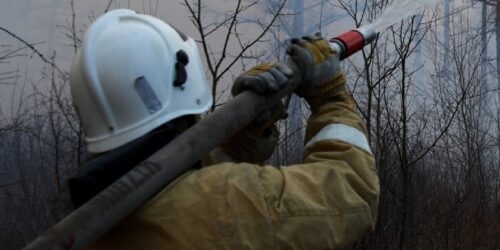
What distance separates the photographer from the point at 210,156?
1.68 m

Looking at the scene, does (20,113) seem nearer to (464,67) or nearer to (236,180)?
(236,180)

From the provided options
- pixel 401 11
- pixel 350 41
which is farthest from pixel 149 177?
pixel 401 11

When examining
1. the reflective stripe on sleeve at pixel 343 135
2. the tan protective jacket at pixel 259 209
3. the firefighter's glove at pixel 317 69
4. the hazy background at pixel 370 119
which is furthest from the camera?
the hazy background at pixel 370 119

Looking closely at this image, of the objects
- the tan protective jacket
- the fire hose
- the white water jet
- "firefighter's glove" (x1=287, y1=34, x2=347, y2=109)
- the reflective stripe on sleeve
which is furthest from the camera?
the white water jet

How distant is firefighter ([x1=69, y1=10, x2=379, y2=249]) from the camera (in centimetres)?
121

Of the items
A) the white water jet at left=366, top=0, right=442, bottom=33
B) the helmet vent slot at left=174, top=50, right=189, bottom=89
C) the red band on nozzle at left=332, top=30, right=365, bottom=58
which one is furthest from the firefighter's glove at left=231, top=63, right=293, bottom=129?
the white water jet at left=366, top=0, right=442, bottom=33

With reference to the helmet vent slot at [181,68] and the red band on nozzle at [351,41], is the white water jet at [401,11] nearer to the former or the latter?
the red band on nozzle at [351,41]

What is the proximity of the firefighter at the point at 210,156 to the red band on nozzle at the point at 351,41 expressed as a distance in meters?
0.14

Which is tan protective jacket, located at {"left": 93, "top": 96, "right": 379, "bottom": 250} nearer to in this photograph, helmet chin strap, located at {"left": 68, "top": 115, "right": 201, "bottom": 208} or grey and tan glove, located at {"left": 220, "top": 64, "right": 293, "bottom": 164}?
helmet chin strap, located at {"left": 68, "top": 115, "right": 201, "bottom": 208}

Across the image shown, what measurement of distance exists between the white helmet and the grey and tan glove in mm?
148

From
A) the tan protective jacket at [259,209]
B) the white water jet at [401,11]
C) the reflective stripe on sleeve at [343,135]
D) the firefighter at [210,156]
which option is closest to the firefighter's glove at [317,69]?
the firefighter at [210,156]

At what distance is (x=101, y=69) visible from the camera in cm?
139

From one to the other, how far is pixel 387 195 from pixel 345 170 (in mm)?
3774

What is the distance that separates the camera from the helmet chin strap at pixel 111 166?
4.09 ft
